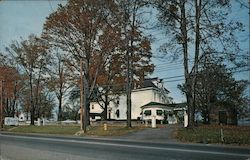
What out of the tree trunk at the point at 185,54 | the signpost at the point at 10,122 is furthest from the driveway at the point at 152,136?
the signpost at the point at 10,122

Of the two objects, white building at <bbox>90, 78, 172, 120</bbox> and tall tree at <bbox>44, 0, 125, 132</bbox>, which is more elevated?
tall tree at <bbox>44, 0, 125, 132</bbox>

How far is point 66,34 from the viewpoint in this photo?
126 feet

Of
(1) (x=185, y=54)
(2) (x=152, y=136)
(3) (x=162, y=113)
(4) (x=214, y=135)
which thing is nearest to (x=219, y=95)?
(3) (x=162, y=113)

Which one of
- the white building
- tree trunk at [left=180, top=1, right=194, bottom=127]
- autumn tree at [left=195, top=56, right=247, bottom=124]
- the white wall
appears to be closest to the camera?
tree trunk at [left=180, top=1, right=194, bottom=127]

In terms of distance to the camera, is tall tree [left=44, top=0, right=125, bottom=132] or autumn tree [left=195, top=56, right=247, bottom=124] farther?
autumn tree [left=195, top=56, right=247, bottom=124]

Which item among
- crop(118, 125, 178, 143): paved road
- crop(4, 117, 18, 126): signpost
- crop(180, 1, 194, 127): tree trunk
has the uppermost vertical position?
crop(180, 1, 194, 127): tree trunk

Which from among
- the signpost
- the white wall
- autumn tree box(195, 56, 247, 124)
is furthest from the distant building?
the signpost

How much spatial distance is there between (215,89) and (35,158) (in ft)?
117

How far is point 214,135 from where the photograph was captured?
82.1ft

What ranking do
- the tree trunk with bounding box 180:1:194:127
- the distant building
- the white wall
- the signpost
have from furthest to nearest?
the white wall, the signpost, the distant building, the tree trunk with bounding box 180:1:194:127

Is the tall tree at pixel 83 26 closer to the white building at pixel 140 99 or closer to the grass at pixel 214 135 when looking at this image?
the grass at pixel 214 135

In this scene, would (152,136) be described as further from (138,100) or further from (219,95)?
(138,100)

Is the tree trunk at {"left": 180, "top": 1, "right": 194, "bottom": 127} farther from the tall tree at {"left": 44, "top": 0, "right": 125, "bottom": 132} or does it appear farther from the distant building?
the distant building

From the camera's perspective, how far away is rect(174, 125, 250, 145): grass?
76.5ft
